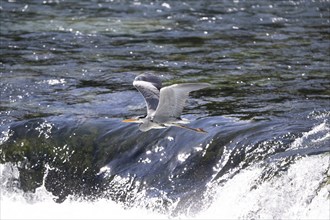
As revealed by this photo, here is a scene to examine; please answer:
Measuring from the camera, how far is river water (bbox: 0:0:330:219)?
8.00 meters

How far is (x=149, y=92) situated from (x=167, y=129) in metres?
1.51

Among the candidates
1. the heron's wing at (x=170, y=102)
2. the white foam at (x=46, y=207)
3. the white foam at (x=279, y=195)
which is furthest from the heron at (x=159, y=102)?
the white foam at (x=46, y=207)

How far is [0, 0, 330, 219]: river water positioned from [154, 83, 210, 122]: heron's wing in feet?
3.04

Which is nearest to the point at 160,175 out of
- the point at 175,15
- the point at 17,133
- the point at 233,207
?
the point at 233,207

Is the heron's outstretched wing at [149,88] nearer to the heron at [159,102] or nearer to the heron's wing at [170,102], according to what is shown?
the heron at [159,102]

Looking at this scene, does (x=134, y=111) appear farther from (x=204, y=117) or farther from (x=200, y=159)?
(x=200, y=159)

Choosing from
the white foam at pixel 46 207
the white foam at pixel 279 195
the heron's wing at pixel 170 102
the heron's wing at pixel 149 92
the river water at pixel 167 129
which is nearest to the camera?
the heron's wing at pixel 170 102

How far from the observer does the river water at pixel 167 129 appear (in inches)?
315

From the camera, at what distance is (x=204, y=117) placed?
9.57 metres

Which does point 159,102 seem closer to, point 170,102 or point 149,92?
point 170,102

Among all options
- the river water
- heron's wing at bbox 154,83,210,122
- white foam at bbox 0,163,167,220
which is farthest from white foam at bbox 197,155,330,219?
heron's wing at bbox 154,83,210,122

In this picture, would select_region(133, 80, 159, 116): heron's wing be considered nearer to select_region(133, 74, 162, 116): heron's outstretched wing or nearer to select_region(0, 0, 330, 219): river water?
select_region(133, 74, 162, 116): heron's outstretched wing

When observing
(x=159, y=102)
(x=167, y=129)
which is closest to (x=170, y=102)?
(x=159, y=102)

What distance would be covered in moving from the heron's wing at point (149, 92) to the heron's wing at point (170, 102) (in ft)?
0.50
